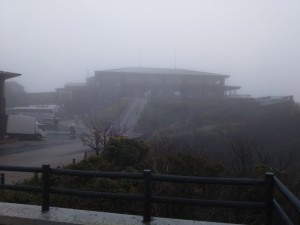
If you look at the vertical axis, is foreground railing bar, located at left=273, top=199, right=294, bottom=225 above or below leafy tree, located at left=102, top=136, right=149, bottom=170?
above

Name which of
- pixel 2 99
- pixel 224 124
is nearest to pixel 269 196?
pixel 2 99

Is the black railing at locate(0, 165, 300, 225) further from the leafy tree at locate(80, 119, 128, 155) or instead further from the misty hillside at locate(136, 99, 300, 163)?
the misty hillside at locate(136, 99, 300, 163)

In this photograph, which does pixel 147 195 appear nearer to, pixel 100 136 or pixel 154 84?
pixel 100 136

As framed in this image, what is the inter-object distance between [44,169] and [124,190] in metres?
2.17

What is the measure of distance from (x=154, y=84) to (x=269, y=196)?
91198 mm

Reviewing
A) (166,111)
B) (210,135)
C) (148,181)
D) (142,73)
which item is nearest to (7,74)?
(210,135)

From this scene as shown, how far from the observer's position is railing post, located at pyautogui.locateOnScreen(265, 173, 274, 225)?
481cm

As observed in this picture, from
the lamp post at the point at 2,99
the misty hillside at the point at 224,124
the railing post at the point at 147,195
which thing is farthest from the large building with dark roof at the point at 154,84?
the railing post at the point at 147,195

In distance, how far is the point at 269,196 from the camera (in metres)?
4.86

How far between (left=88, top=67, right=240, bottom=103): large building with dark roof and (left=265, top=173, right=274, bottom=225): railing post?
3501 inches

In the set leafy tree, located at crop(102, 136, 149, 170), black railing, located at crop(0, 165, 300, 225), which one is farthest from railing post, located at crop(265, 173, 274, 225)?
leafy tree, located at crop(102, 136, 149, 170)

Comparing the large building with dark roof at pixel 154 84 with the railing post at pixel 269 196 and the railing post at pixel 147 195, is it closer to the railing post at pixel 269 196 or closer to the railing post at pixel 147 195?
the railing post at pixel 147 195

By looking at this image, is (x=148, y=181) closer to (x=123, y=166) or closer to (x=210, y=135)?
(x=123, y=166)

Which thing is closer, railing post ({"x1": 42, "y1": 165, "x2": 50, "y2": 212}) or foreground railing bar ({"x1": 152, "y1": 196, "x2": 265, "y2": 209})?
foreground railing bar ({"x1": 152, "y1": 196, "x2": 265, "y2": 209})
